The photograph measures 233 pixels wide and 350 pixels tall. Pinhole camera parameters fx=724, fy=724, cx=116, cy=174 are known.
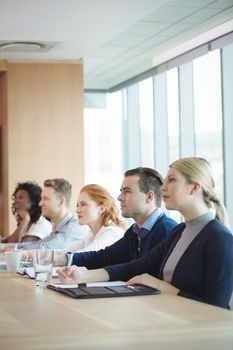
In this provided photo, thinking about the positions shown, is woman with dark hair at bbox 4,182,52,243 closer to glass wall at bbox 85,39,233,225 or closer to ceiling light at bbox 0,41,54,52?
ceiling light at bbox 0,41,54,52

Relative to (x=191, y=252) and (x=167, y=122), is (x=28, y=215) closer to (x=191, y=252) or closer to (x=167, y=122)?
(x=167, y=122)

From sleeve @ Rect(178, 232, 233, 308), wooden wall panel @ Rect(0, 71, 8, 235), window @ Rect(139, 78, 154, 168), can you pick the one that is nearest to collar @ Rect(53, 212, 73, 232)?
wooden wall panel @ Rect(0, 71, 8, 235)

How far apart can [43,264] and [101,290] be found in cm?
47

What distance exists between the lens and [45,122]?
27.5 feet

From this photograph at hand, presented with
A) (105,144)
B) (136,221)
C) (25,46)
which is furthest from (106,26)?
(105,144)

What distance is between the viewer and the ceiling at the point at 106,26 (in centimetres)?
595

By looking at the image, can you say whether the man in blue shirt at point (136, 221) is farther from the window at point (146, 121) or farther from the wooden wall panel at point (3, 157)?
the window at point (146, 121)

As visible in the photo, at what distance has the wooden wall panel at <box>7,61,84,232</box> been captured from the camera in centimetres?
833

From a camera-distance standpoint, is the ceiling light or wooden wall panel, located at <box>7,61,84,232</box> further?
wooden wall panel, located at <box>7,61,84,232</box>

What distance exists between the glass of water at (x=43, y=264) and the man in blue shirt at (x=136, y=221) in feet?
3.03

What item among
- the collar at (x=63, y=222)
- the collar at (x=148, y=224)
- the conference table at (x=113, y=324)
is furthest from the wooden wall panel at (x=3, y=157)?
the conference table at (x=113, y=324)

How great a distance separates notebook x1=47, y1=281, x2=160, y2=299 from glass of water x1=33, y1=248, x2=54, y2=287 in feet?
0.51

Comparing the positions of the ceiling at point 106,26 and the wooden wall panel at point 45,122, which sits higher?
the ceiling at point 106,26

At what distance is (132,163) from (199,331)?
341 inches
